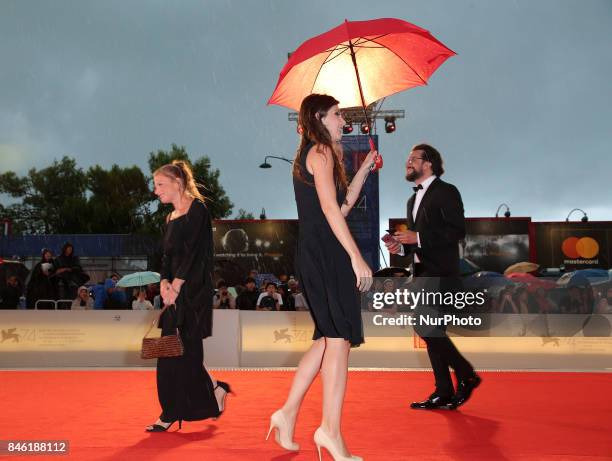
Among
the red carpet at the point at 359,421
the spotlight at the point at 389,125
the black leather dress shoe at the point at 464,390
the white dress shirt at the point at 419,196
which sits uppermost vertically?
the spotlight at the point at 389,125

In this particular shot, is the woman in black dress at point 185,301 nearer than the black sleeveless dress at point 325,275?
No

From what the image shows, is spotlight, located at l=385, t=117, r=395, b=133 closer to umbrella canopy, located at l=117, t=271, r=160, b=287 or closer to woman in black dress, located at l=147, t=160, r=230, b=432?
umbrella canopy, located at l=117, t=271, r=160, b=287

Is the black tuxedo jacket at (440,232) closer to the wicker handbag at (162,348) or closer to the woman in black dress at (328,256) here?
the woman in black dress at (328,256)

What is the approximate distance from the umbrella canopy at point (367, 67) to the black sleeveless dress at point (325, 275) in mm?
1718

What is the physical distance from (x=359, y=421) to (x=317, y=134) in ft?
7.41

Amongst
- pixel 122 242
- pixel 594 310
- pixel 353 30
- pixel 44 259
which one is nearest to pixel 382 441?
pixel 353 30

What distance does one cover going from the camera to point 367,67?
5703 mm

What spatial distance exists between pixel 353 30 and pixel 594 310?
6598mm

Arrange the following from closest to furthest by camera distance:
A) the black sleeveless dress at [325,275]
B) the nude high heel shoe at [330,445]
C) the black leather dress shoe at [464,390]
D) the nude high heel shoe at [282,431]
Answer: the nude high heel shoe at [330,445], the black sleeveless dress at [325,275], the nude high heel shoe at [282,431], the black leather dress shoe at [464,390]

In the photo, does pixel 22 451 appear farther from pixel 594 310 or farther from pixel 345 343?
pixel 594 310

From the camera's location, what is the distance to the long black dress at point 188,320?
15.0ft

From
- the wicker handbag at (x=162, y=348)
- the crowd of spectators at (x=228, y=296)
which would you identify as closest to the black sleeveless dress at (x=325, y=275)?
the wicker handbag at (x=162, y=348)

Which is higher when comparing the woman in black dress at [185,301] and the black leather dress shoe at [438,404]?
the woman in black dress at [185,301]

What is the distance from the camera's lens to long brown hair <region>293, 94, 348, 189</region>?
3549mm
